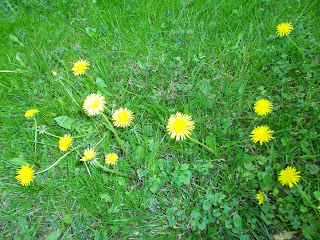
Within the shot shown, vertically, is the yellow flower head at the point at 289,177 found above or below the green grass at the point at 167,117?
below

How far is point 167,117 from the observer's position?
77.1 inches

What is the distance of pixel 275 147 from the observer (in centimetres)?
169

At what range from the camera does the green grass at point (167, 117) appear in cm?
158

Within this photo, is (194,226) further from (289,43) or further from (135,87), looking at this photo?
(289,43)

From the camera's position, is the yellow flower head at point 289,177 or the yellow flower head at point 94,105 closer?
the yellow flower head at point 289,177

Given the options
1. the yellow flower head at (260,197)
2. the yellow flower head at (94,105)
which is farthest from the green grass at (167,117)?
the yellow flower head at (94,105)

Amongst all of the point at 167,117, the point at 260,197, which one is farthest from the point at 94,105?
the point at 260,197

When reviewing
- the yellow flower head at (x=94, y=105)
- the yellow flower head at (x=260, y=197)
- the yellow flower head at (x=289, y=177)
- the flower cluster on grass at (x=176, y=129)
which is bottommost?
the yellow flower head at (x=260, y=197)

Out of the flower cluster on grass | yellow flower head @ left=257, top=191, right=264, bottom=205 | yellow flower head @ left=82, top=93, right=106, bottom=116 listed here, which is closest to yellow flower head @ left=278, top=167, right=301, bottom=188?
the flower cluster on grass

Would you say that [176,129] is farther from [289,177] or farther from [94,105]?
[289,177]

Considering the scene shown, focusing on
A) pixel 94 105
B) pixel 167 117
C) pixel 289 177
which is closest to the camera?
pixel 289 177

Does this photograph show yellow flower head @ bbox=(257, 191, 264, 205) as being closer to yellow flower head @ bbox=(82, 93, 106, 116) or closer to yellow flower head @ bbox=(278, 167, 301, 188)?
yellow flower head @ bbox=(278, 167, 301, 188)

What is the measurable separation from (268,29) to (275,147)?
1184 millimetres

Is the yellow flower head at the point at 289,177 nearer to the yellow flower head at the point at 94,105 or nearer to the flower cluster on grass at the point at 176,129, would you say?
the flower cluster on grass at the point at 176,129
